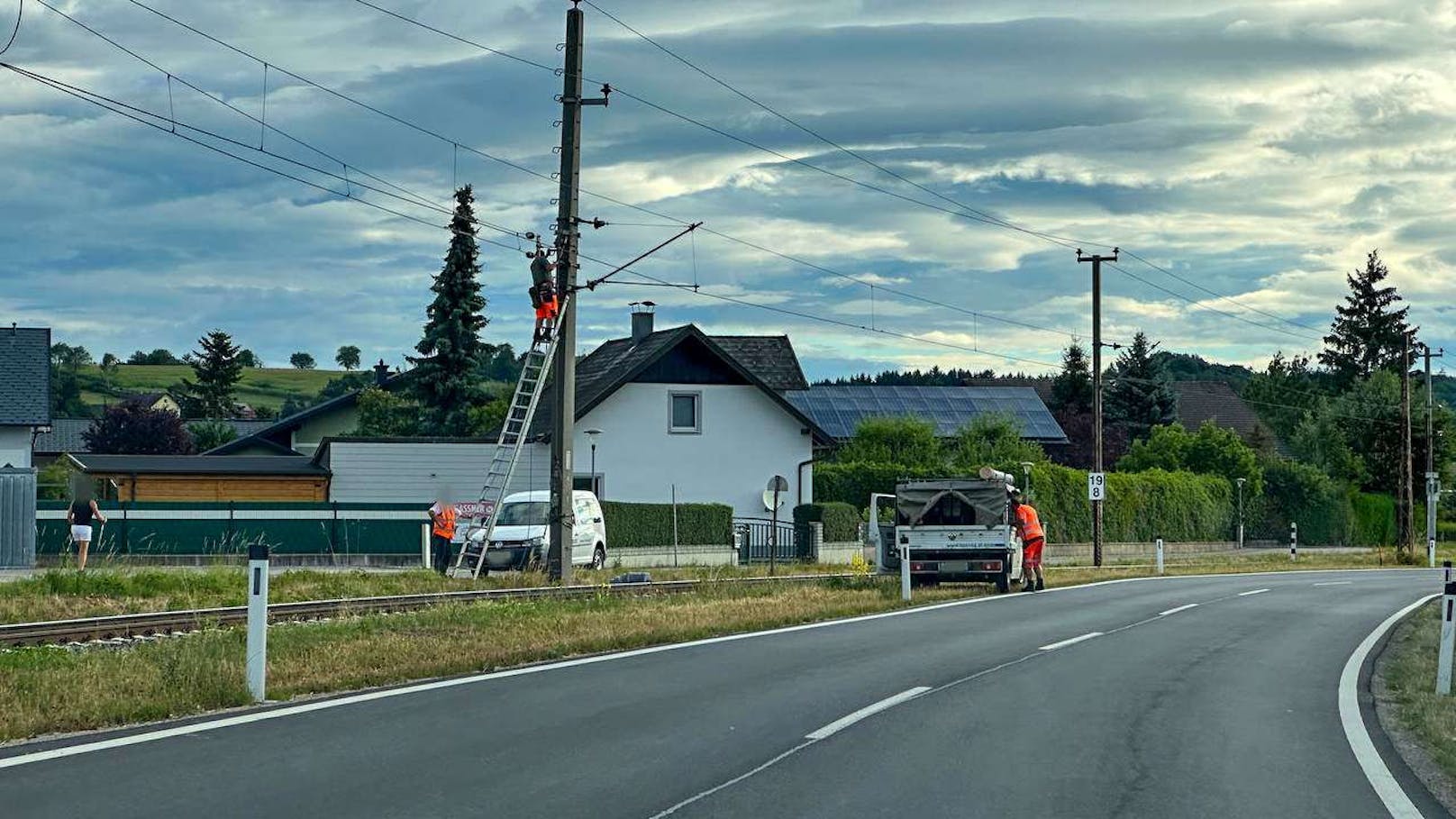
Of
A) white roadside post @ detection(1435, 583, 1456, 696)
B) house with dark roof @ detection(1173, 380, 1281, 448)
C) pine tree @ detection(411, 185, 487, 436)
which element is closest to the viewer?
white roadside post @ detection(1435, 583, 1456, 696)

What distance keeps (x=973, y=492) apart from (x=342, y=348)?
555ft

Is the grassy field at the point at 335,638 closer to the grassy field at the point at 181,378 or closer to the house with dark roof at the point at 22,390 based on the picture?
the house with dark roof at the point at 22,390

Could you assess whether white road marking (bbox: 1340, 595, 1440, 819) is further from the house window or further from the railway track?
the house window

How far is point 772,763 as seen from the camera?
8766 millimetres

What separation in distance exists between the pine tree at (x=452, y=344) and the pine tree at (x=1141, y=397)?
46.8 metres

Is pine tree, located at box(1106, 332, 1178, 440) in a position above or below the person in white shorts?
above

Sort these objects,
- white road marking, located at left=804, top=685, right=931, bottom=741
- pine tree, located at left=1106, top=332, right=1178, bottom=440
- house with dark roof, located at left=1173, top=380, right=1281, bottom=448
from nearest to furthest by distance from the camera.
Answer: white road marking, located at left=804, top=685, right=931, bottom=741
pine tree, located at left=1106, top=332, right=1178, bottom=440
house with dark roof, located at left=1173, top=380, right=1281, bottom=448

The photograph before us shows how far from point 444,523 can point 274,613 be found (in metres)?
11.3

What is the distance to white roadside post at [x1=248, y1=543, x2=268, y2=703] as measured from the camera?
35.2 feet

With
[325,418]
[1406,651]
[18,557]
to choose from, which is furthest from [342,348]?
Answer: [1406,651]

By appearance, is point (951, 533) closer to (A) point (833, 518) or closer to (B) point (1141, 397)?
(A) point (833, 518)

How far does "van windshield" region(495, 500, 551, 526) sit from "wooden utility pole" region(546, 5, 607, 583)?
7412mm

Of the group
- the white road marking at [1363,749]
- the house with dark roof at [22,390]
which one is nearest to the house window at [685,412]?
the house with dark roof at [22,390]

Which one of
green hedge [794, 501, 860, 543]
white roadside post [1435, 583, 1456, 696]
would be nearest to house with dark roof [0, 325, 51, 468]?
green hedge [794, 501, 860, 543]
